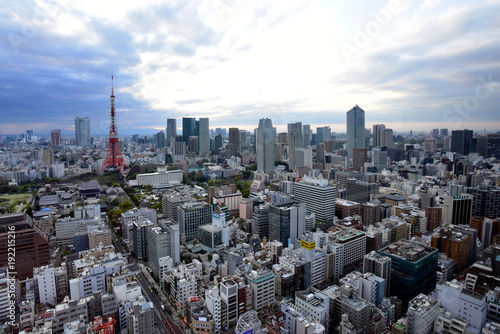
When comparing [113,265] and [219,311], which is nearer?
[219,311]

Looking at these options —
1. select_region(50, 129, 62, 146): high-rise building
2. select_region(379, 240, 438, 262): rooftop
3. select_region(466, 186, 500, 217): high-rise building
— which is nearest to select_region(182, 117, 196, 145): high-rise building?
select_region(50, 129, 62, 146): high-rise building

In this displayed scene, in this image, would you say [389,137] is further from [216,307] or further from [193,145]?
[216,307]

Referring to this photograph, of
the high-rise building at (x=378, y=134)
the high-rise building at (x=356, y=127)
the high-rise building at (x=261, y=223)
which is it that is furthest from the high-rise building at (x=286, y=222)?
the high-rise building at (x=378, y=134)

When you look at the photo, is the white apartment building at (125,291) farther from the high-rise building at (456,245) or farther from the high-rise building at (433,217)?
the high-rise building at (433,217)

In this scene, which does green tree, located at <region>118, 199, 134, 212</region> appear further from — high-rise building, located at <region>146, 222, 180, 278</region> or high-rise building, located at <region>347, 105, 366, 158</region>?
high-rise building, located at <region>347, 105, 366, 158</region>

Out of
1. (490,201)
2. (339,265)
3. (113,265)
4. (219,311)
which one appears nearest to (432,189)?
(490,201)

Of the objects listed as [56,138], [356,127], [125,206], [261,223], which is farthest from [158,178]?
[356,127]

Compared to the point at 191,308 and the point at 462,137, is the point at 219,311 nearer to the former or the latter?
the point at 191,308
